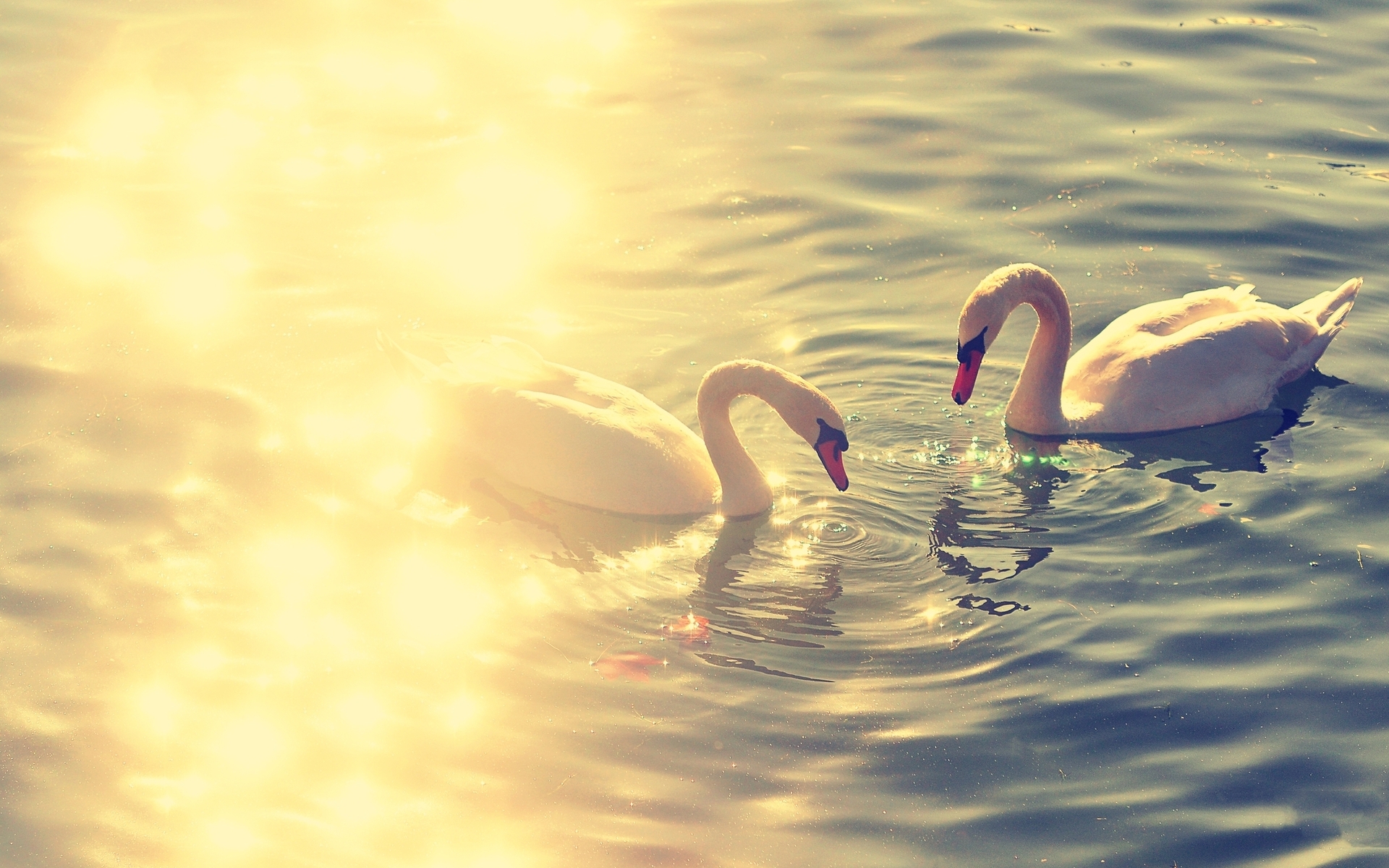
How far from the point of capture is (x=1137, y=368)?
32.7 feet

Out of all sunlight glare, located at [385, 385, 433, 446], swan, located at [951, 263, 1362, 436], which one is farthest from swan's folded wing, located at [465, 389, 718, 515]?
swan, located at [951, 263, 1362, 436]

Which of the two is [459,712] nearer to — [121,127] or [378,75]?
[121,127]

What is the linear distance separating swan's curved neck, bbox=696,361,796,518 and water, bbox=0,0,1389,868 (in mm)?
225

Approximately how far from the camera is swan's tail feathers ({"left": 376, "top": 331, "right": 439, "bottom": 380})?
987 cm

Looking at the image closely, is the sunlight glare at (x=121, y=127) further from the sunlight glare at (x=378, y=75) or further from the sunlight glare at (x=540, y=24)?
the sunlight glare at (x=540, y=24)

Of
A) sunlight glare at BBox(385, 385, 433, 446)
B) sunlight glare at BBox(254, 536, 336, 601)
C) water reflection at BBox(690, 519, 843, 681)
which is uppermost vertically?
sunlight glare at BBox(385, 385, 433, 446)

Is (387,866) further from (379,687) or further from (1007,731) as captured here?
(1007,731)

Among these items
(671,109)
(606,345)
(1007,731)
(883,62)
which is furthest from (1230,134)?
(1007,731)

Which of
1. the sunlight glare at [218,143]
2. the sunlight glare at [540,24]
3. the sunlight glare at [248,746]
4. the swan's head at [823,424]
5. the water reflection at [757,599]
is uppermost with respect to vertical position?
the sunlight glare at [540,24]

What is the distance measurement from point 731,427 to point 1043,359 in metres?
2.23

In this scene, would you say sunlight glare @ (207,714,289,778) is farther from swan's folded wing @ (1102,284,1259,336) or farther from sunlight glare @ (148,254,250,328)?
swan's folded wing @ (1102,284,1259,336)

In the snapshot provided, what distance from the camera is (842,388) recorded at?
10406 mm

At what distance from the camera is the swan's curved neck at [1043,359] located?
987 cm

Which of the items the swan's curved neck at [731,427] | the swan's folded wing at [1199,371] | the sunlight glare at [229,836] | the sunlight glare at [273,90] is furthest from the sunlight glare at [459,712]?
the sunlight glare at [273,90]
